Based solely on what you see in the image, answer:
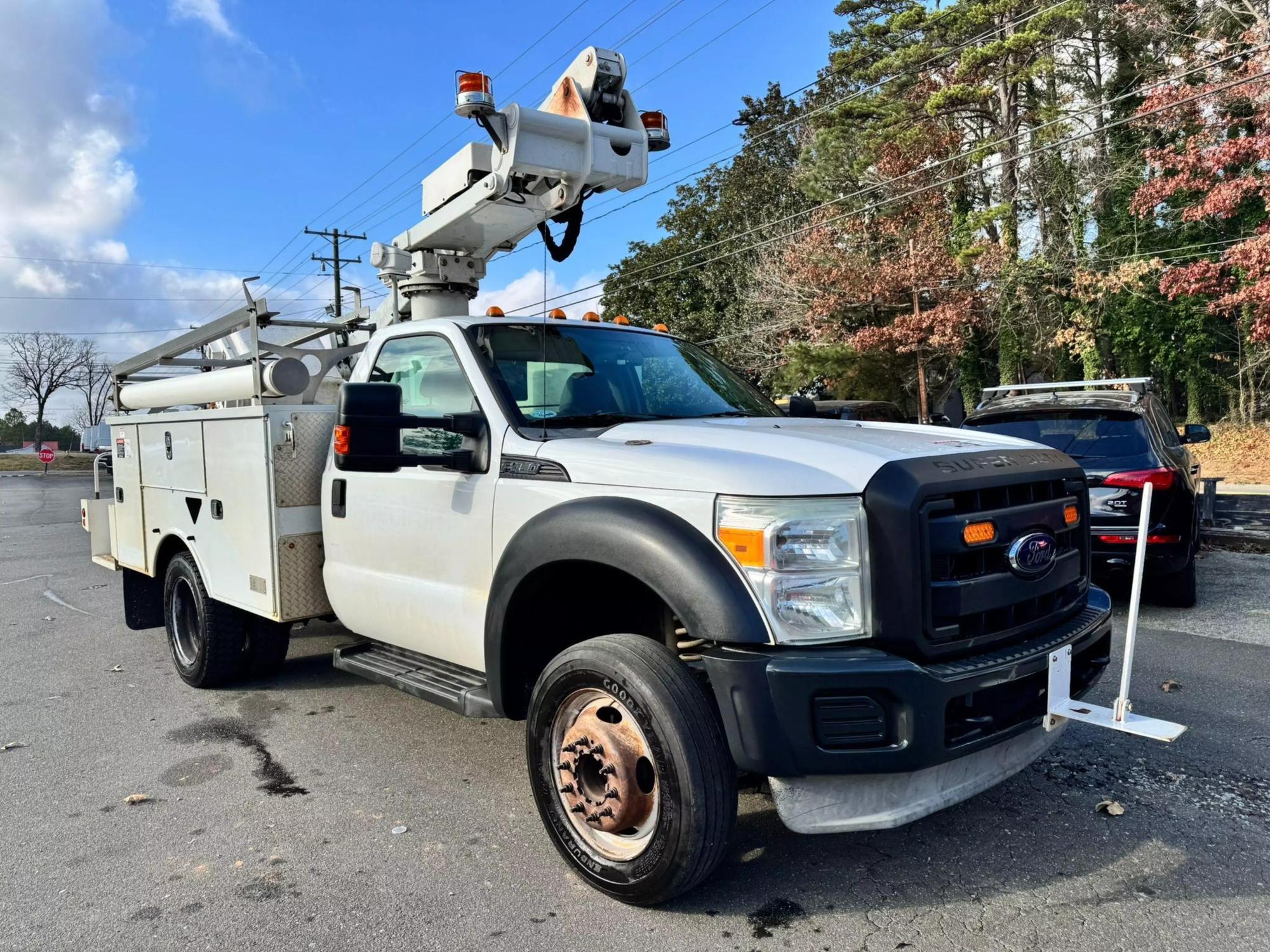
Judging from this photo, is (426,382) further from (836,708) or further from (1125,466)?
(1125,466)

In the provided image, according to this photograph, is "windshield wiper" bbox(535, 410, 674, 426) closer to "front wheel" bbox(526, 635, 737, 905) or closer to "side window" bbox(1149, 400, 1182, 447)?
"front wheel" bbox(526, 635, 737, 905)

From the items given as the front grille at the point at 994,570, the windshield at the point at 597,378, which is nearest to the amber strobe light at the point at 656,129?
the windshield at the point at 597,378

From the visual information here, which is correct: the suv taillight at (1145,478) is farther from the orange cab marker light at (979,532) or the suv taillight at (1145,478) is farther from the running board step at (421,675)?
the running board step at (421,675)

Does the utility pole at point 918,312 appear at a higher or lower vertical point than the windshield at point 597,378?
higher

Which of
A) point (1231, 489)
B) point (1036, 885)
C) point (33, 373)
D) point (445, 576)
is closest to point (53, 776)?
point (445, 576)

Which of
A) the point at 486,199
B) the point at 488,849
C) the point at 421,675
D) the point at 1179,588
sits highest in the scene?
the point at 486,199

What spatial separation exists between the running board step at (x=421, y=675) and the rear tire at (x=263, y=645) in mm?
1171

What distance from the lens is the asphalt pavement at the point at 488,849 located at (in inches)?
109

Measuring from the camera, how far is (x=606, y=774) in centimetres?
293

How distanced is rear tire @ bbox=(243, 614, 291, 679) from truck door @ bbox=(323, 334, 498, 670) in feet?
3.42

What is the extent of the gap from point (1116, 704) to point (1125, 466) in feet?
13.9

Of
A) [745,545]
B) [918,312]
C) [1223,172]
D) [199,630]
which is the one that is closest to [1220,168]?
[1223,172]

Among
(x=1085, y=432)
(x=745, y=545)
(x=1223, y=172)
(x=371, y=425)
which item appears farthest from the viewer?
(x=1223, y=172)

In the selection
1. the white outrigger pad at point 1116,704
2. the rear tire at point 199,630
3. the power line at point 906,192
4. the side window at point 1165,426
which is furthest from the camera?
the power line at point 906,192
